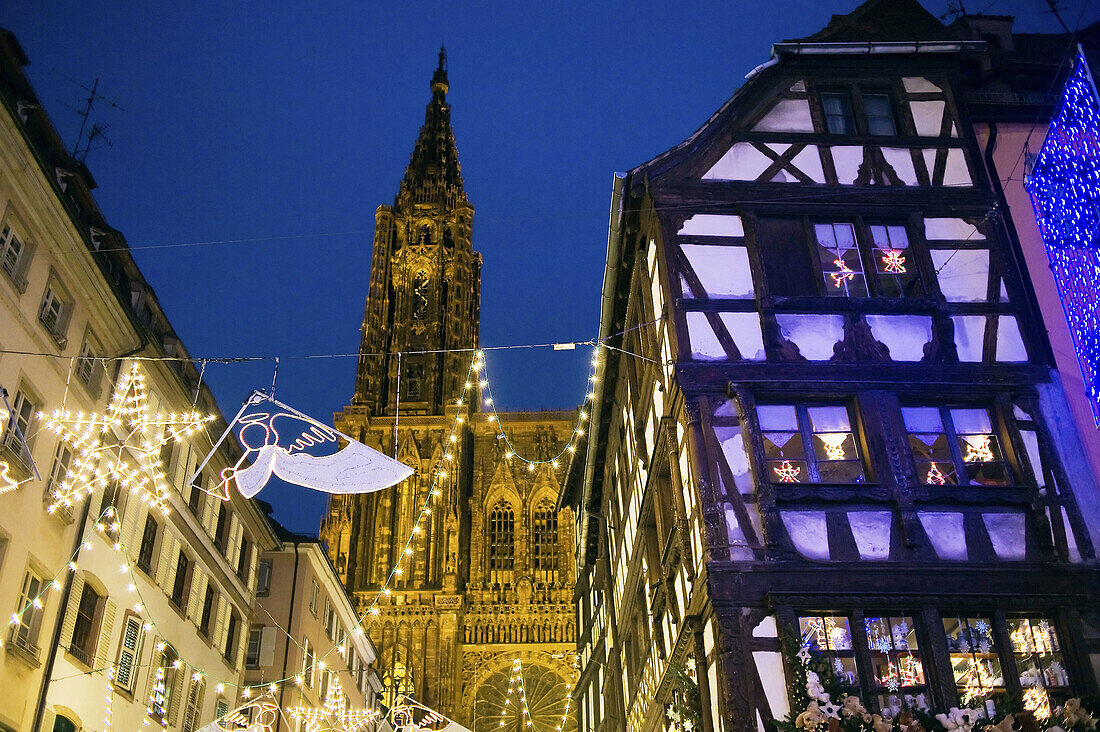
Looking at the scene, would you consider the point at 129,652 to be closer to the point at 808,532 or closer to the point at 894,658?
the point at 808,532

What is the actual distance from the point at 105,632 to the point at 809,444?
12263 mm

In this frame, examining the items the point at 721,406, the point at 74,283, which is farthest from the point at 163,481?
the point at 721,406

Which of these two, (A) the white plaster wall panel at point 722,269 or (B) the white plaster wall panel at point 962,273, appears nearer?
(A) the white plaster wall panel at point 722,269

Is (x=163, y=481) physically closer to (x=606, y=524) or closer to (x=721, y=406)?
(x=606, y=524)

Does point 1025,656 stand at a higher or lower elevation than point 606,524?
lower

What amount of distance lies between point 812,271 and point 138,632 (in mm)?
13365

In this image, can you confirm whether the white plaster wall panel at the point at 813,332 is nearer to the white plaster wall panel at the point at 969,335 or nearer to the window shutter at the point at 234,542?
the white plaster wall panel at the point at 969,335

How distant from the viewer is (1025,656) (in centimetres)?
1100

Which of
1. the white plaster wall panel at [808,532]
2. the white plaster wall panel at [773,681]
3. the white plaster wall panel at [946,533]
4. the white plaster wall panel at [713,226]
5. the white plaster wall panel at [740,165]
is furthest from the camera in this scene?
the white plaster wall panel at [740,165]

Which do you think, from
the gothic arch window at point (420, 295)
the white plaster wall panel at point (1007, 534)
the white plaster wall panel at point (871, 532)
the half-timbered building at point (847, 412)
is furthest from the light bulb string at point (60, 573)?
the gothic arch window at point (420, 295)

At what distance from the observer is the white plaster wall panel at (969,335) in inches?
511

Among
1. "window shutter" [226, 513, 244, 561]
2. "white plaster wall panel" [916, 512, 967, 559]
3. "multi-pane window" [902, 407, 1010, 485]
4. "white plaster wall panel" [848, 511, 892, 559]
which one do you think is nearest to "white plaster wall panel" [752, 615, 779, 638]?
"white plaster wall panel" [848, 511, 892, 559]

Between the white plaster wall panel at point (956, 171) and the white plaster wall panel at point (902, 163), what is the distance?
0.48 meters

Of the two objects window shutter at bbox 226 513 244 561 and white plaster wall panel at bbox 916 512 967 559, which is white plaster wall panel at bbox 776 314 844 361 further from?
window shutter at bbox 226 513 244 561
